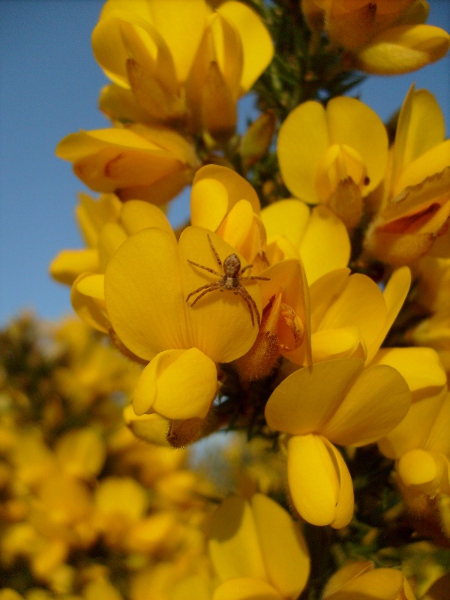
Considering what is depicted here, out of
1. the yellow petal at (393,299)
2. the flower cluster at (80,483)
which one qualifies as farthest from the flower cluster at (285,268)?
the flower cluster at (80,483)

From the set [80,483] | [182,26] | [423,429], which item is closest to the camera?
[423,429]

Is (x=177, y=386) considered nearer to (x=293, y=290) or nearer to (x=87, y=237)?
(x=293, y=290)

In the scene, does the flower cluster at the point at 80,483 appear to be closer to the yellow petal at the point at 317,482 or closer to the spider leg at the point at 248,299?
the yellow petal at the point at 317,482

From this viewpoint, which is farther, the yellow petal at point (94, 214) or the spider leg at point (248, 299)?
the yellow petal at point (94, 214)

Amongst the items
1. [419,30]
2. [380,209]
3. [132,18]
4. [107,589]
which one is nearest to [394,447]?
[380,209]

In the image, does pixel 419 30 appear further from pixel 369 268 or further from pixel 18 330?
pixel 18 330

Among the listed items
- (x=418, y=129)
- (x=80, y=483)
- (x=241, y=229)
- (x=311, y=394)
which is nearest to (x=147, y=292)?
(x=241, y=229)
